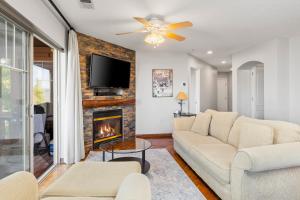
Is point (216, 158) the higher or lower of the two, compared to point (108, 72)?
lower

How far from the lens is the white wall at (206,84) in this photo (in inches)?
274

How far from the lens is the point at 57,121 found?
3.49 m

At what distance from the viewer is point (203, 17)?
311cm

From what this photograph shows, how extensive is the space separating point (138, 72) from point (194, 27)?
2.41 m

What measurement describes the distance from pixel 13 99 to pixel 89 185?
56.3 inches

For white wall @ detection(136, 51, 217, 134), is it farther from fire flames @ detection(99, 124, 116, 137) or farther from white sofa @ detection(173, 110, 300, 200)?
A: white sofa @ detection(173, 110, 300, 200)

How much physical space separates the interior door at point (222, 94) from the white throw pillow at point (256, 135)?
7.58 meters

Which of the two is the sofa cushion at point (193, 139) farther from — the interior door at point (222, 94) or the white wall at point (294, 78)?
the interior door at point (222, 94)

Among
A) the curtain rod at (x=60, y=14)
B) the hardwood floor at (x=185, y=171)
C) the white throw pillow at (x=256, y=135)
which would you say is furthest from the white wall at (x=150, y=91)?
the white throw pillow at (x=256, y=135)

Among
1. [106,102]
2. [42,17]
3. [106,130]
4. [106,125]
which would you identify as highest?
[42,17]

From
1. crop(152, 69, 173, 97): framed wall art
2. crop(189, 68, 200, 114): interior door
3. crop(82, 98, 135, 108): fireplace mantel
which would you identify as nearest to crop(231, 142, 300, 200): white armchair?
crop(82, 98, 135, 108): fireplace mantel

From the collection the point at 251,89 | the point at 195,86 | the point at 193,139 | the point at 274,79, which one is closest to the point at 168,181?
the point at 193,139

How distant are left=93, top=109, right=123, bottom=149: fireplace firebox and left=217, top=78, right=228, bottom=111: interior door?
634cm

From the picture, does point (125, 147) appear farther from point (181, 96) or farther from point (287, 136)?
point (181, 96)
